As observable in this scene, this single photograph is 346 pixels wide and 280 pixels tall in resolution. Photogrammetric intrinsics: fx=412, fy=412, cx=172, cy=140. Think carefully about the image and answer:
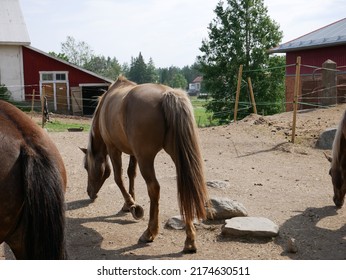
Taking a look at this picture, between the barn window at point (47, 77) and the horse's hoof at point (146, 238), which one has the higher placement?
the barn window at point (47, 77)

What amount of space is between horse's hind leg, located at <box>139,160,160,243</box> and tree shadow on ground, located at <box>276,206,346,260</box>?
1.33 metres

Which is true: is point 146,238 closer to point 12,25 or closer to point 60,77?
point 60,77

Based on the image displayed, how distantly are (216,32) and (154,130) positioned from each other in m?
28.8

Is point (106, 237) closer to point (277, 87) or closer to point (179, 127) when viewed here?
point (179, 127)

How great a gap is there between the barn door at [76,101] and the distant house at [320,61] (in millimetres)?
12277

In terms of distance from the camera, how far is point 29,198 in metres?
2.39

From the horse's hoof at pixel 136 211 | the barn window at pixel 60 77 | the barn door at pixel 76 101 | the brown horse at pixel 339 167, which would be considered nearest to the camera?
the horse's hoof at pixel 136 211

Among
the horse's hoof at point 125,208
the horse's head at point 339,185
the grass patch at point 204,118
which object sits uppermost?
the horse's head at point 339,185

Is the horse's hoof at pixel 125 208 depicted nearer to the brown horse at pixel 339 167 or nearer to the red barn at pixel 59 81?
the brown horse at pixel 339 167

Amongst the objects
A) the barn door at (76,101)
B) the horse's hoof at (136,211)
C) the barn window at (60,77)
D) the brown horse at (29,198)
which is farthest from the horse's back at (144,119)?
the barn window at (60,77)

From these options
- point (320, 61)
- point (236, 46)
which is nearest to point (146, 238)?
point (320, 61)

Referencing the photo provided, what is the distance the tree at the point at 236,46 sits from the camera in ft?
99.7

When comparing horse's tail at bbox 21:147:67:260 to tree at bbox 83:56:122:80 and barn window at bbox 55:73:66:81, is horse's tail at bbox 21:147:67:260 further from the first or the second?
tree at bbox 83:56:122:80

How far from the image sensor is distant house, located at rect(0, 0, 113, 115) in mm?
24422
